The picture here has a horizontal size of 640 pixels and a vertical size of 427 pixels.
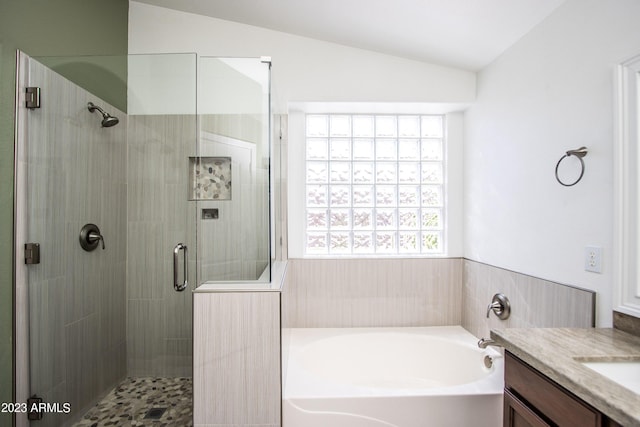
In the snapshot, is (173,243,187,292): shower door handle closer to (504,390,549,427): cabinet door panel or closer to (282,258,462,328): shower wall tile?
(282,258,462,328): shower wall tile

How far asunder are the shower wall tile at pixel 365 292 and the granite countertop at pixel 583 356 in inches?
50.0

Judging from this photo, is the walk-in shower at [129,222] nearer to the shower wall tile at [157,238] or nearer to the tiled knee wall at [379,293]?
the shower wall tile at [157,238]

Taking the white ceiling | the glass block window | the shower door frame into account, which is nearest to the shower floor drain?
the shower door frame

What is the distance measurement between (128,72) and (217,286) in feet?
3.82

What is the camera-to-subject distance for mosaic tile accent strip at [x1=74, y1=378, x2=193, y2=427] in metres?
1.63

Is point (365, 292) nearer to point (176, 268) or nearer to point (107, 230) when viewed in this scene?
point (176, 268)

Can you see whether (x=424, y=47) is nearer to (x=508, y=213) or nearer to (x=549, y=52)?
(x=549, y=52)

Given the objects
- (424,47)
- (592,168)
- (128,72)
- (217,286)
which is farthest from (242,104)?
(592,168)

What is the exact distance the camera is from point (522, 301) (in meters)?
1.89

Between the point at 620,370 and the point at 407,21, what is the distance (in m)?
1.94

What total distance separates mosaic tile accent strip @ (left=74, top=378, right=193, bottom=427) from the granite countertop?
1517mm

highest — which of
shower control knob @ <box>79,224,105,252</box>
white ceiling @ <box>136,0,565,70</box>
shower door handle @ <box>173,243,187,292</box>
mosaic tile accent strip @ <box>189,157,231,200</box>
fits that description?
white ceiling @ <box>136,0,565,70</box>

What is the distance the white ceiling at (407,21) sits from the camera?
5.70ft

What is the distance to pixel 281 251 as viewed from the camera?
8.18ft
